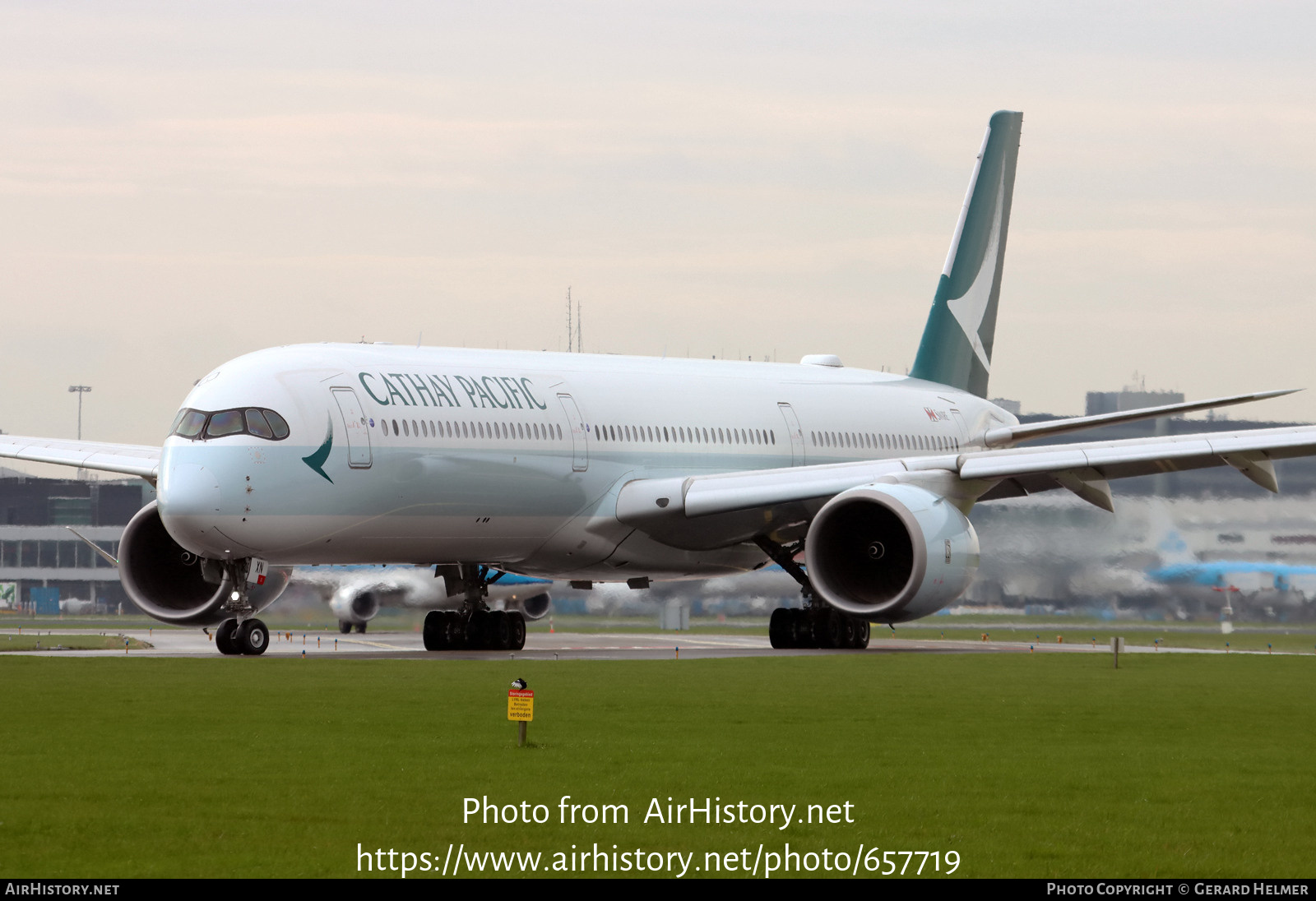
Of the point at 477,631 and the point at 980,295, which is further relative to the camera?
the point at 980,295

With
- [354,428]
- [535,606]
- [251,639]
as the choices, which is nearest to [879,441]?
[354,428]

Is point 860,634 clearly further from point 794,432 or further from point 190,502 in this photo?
point 190,502

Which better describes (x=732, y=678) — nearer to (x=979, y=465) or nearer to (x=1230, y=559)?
(x=979, y=465)

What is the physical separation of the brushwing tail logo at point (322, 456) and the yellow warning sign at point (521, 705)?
11.1 metres

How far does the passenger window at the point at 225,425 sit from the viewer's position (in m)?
25.8

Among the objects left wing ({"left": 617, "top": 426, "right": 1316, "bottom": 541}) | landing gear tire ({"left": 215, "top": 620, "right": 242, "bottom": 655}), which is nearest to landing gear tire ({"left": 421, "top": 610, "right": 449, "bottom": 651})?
left wing ({"left": 617, "top": 426, "right": 1316, "bottom": 541})

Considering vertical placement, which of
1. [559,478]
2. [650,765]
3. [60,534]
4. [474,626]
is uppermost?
[559,478]

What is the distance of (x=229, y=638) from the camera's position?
2700cm

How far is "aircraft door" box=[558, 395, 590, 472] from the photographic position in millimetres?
30078

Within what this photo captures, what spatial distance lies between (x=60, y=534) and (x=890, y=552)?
251 feet

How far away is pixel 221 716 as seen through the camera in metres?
17.5

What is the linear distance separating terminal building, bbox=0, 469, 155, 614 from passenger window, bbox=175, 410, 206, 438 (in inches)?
2500

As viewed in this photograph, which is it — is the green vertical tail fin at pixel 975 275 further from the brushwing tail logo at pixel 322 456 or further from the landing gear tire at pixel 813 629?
the brushwing tail logo at pixel 322 456

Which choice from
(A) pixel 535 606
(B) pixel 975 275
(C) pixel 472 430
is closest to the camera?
(C) pixel 472 430
